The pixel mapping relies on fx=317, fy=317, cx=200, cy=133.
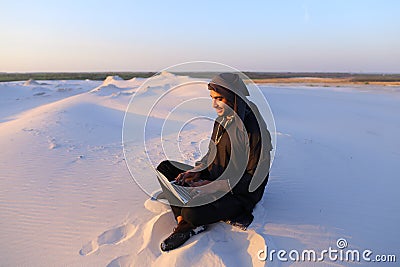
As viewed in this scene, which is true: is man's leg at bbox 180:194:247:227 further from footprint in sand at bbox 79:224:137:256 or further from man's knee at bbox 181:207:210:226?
footprint in sand at bbox 79:224:137:256

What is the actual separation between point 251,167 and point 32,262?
2.21 metres

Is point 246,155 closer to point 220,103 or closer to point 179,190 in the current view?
point 220,103

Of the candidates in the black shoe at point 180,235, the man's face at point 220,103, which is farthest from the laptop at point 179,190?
the man's face at point 220,103

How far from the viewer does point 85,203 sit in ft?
13.1

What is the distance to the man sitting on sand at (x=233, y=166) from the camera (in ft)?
9.58

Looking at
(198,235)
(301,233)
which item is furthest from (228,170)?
(301,233)

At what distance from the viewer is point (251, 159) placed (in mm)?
2963

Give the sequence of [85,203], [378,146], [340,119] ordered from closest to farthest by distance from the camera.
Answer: [85,203] → [378,146] → [340,119]

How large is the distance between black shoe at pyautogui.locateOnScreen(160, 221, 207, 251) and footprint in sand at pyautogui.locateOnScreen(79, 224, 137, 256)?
49cm

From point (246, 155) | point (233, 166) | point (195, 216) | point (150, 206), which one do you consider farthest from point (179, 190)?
point (150, 206)

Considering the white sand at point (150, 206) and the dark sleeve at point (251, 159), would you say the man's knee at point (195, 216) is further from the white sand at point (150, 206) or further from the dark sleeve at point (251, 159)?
the dark sleeve at point (251, 159)

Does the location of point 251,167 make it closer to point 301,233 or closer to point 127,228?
point 301,233

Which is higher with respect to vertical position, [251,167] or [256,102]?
[256,102]

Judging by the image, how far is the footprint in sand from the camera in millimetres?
3057
